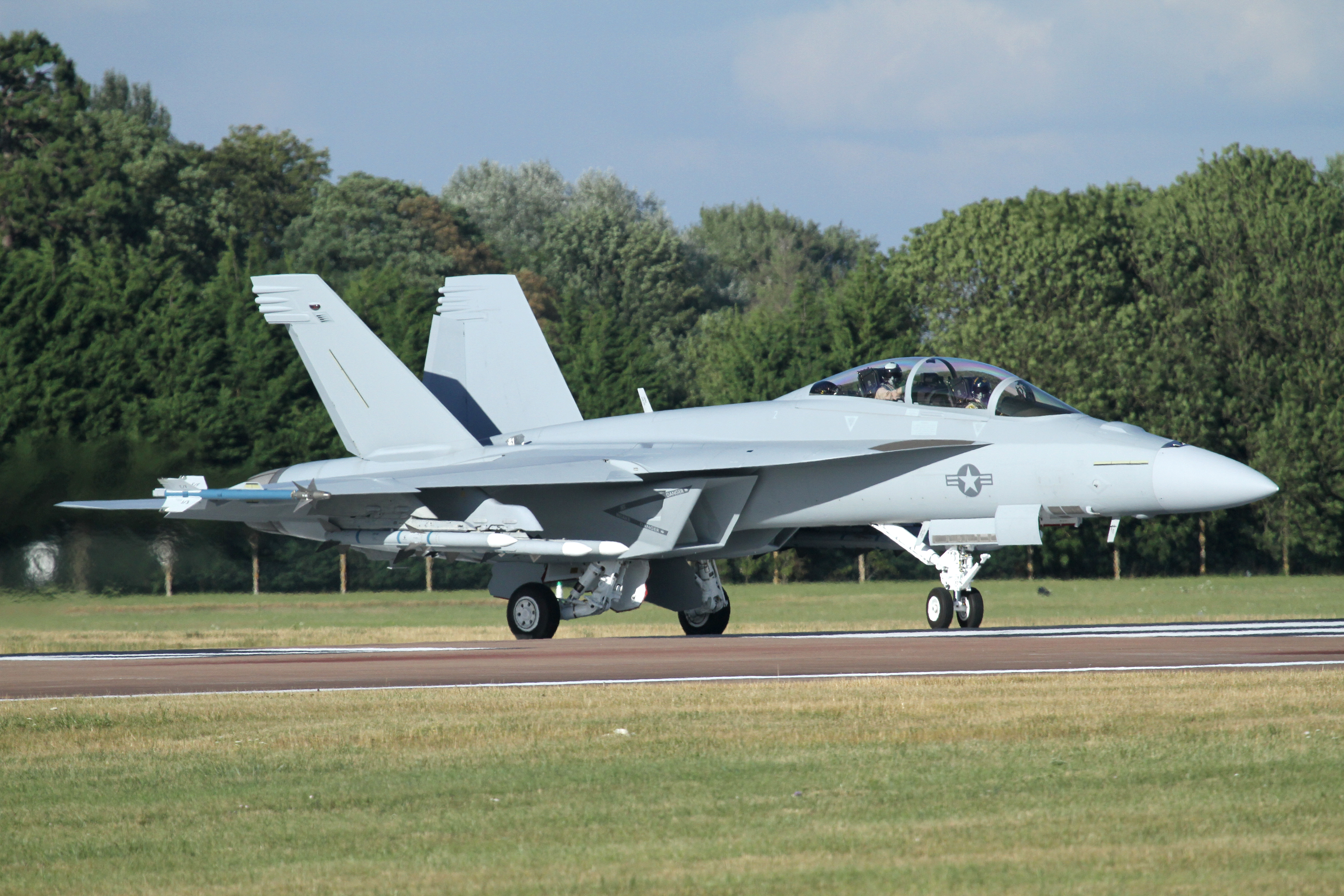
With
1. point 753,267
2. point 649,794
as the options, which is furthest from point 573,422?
point 753,267

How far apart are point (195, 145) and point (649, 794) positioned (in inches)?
2564

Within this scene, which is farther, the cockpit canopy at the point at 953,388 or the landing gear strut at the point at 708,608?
the landing gear strut at the point at 708,608

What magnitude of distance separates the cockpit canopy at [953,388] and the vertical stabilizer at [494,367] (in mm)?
6097

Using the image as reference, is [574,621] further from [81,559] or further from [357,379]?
[81,559]

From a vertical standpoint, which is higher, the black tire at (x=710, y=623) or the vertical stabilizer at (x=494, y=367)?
the vertical stabilizer at (x=494, y=367)

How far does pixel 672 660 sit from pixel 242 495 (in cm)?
697

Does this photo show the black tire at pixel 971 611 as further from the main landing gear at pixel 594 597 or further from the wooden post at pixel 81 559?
the wooden post at pixel 81 559

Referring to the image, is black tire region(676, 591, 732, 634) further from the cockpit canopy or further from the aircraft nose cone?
the aircraft nose cone

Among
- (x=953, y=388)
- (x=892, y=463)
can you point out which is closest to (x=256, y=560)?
(x=892, y=463)

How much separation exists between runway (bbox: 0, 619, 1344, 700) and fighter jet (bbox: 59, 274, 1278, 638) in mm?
1266

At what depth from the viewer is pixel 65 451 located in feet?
71.9

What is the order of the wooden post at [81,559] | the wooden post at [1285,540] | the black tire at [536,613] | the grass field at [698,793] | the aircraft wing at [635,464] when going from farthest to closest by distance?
the wooden post at [1285,540]
the black tire at [536,613]
the wooden post at [81,559]
the aircraft wing at [635,464]
the grass field at [698,793]

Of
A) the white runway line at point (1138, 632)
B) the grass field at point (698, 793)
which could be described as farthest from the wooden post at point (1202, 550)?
the grass field at point (698, 793)

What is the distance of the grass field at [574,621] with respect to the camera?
20.2 meters
